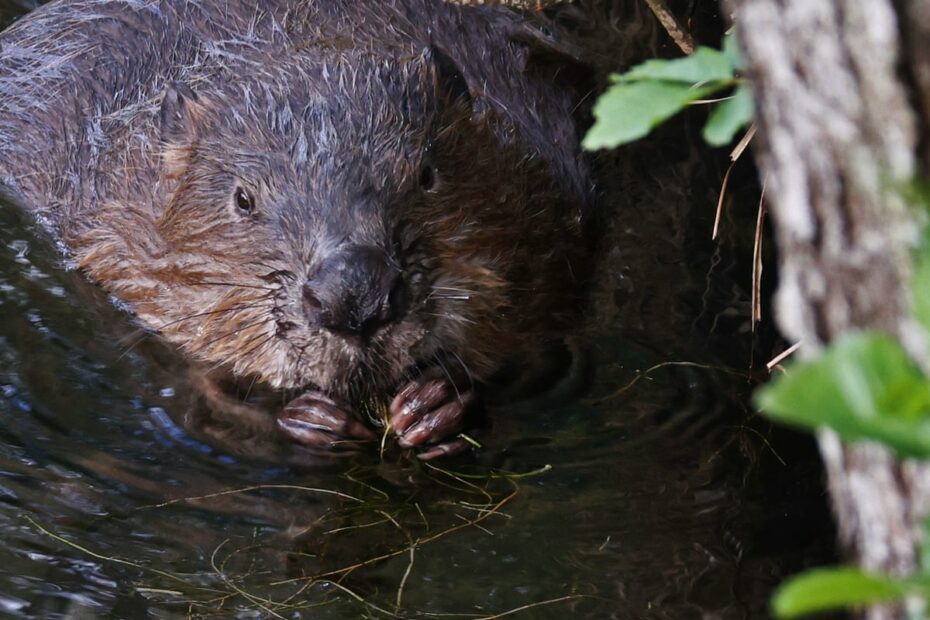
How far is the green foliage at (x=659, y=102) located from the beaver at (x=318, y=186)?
177 centimetres

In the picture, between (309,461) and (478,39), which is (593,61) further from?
(309,461)

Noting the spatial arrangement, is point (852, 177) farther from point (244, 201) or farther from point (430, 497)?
point (244, 201)

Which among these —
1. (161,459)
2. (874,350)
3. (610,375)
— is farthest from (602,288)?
(874,350)

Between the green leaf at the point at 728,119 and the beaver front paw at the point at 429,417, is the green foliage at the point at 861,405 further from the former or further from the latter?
the beaver front paw at the point at 429,417

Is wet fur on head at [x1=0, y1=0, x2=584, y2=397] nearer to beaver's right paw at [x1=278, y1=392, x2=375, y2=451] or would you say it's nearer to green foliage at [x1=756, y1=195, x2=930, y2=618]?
beaver's right paw at [x1=278, y1=392, x2=375, y2=451]

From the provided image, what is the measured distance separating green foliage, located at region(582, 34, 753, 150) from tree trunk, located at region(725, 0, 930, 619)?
3.9 inches

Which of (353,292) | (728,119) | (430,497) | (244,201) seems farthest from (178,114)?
(728,119)

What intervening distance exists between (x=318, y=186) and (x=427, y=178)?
1.21ft

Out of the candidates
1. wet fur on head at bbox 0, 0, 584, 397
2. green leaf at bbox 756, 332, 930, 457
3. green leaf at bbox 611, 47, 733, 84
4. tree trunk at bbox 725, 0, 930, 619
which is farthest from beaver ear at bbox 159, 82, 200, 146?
green leaf at bbox 756, 332, 930, 457

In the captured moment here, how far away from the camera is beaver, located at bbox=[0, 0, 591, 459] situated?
3.33m

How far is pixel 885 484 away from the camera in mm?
1047

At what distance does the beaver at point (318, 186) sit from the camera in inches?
131

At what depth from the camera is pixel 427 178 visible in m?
3.63

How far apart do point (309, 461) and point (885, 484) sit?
2.38 metres
